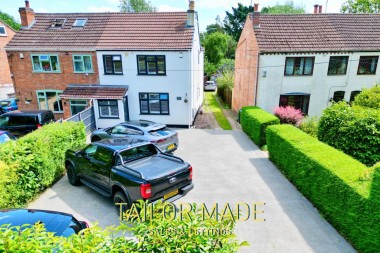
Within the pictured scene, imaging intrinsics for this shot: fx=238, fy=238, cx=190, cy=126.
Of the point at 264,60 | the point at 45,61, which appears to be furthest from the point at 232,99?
the point at 45,61

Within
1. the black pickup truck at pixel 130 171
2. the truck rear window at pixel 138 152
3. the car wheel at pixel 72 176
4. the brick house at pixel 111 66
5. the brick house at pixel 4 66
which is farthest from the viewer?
the brick house at pixel 4 66

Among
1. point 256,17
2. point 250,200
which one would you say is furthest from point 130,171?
point 256,17

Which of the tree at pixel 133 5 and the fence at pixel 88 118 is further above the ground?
the tree at pixel 133 5

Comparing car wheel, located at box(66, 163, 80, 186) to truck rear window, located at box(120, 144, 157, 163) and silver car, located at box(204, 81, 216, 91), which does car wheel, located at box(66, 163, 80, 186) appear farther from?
silver car, located at box(204, 81, 216, 91)

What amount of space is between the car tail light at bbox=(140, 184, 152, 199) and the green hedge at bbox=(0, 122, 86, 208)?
3729 mm

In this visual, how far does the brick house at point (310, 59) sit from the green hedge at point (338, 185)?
25.2ft

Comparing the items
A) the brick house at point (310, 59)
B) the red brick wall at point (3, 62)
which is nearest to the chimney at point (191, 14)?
the brick house at point (310, 59)

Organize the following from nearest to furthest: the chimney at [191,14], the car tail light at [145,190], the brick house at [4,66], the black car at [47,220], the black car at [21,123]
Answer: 1. the black car at [47,220]
2. the car tail light at [145,190]
3. the black car at [21,123]
4. the chimney at [191,14]
5. the brick house at [4,66]

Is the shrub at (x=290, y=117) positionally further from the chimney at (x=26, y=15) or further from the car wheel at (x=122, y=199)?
the chimney at (x=26, y=15)

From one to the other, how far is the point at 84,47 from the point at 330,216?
1658cm

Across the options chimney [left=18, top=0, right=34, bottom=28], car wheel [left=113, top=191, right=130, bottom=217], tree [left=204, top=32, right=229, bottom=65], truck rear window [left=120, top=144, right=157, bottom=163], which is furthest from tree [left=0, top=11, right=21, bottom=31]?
car wheel [left=113, top=191, right=130, bottom=217]

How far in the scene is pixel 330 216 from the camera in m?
6.45

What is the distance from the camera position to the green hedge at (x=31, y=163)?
6629 millimetres

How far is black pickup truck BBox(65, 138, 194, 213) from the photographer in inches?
246
